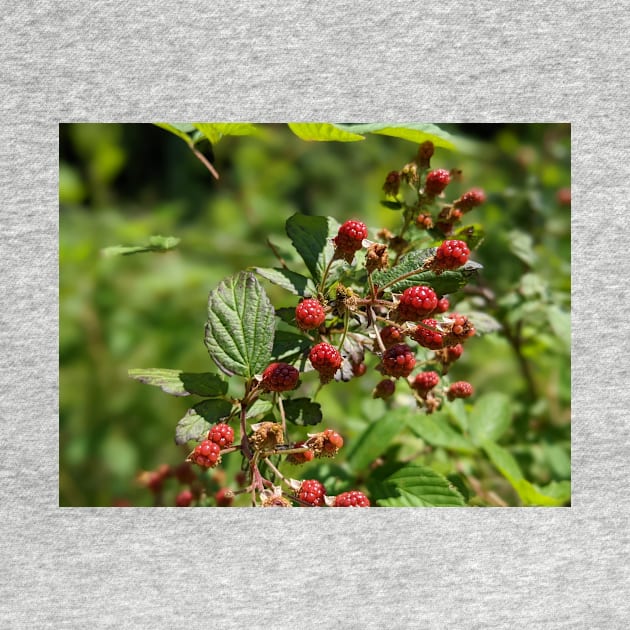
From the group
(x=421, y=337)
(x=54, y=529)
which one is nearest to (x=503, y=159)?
(x=421, y=337)

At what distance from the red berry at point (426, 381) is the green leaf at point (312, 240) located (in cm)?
17

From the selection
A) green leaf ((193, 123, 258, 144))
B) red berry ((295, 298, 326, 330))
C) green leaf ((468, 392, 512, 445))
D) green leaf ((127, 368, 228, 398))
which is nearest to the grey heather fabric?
green leaf ((193, 123, 258, 144))

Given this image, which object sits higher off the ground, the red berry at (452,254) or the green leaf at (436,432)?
the red berry at (452,254)

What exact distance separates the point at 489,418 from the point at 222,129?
62 centimetres

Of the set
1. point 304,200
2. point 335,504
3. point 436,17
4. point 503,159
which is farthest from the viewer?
point 304,200

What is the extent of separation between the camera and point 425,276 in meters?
0.72

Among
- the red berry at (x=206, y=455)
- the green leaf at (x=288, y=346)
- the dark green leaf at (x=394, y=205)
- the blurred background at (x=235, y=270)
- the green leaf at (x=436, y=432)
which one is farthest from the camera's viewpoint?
the blurred background at (x=235, y=270)

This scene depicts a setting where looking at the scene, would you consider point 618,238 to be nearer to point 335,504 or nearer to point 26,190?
point 335,504

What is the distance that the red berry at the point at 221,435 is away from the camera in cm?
67

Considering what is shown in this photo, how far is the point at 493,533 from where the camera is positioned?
94cm

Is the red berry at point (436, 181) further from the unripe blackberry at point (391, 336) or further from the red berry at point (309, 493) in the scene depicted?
the red berry at point (309, 493)

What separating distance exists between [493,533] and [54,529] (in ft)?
2.07

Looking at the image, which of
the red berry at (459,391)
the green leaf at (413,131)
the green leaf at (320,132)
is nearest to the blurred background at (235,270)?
the green leaf at (413,131)

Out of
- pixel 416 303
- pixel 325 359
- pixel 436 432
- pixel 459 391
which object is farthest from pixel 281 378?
pixel 436 432
